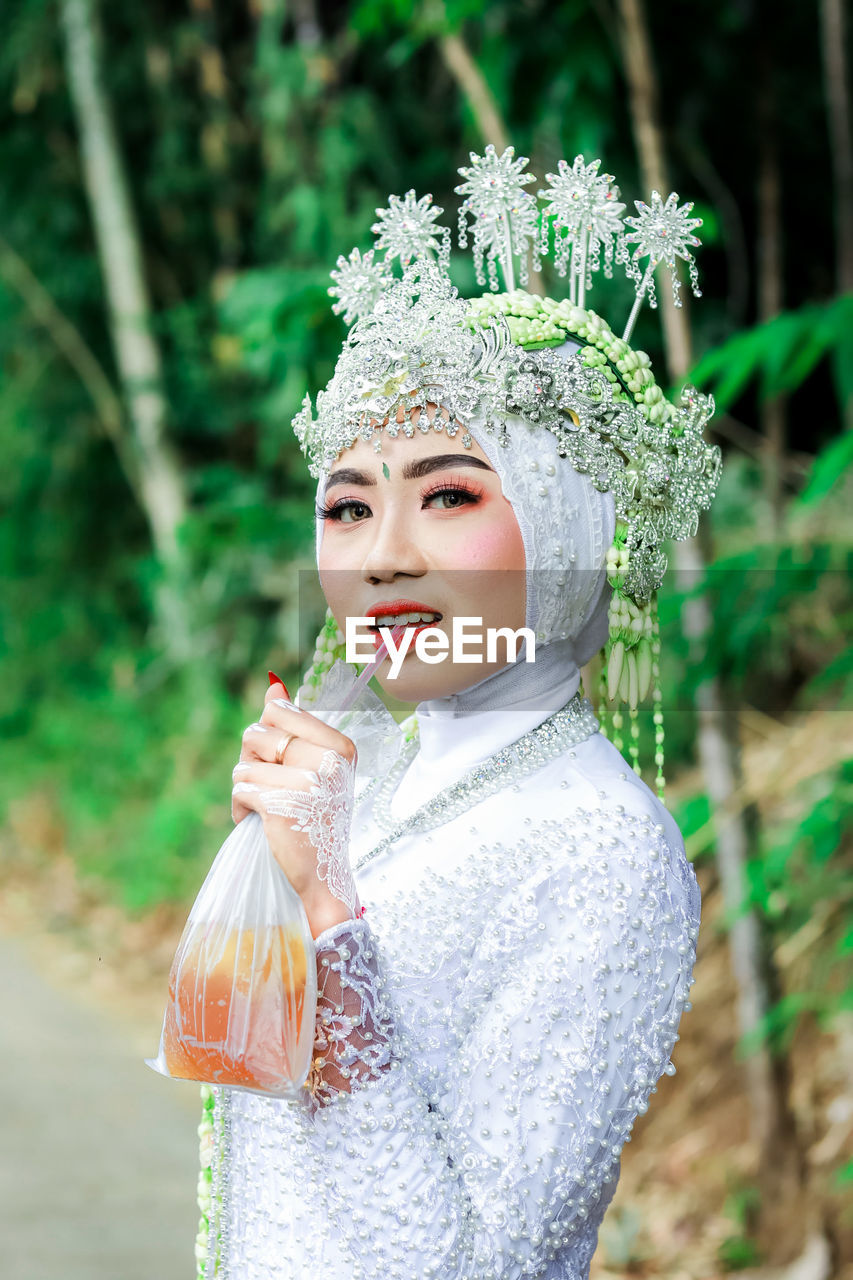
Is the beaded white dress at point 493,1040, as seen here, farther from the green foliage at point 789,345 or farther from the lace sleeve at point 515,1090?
the green foliage at point 789,345

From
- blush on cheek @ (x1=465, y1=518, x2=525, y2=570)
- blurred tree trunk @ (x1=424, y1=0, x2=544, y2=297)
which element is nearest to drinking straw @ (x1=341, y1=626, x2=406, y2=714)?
blush on cheek @ (x1=465, y1=518, x2=525, y2=570)

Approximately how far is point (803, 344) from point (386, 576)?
1.47 m

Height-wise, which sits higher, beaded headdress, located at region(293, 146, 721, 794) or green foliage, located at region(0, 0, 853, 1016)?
green foliage, located at region(0, 0, 853, 1016)

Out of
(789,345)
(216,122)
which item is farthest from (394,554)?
(216,122)

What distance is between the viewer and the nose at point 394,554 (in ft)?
4.34

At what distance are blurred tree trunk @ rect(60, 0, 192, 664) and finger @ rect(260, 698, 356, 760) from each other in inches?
204

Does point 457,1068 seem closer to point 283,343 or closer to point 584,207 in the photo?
point 584,207

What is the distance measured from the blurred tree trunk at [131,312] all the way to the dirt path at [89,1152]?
2.05m

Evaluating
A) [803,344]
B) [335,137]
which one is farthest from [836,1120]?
[335,137]

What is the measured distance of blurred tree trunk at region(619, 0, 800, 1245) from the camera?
3.09 meters

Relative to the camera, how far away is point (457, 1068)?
1281mm

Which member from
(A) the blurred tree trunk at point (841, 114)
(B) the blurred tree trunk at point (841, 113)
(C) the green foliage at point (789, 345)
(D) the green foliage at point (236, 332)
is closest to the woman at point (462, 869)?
(C) the green foliage at point (789, 345)

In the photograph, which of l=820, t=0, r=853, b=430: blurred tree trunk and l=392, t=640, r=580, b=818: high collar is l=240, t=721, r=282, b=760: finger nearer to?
l=392, t=640, r=580, b=818: high collar

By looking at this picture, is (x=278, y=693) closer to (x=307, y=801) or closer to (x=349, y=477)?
(x=307, y=801)
